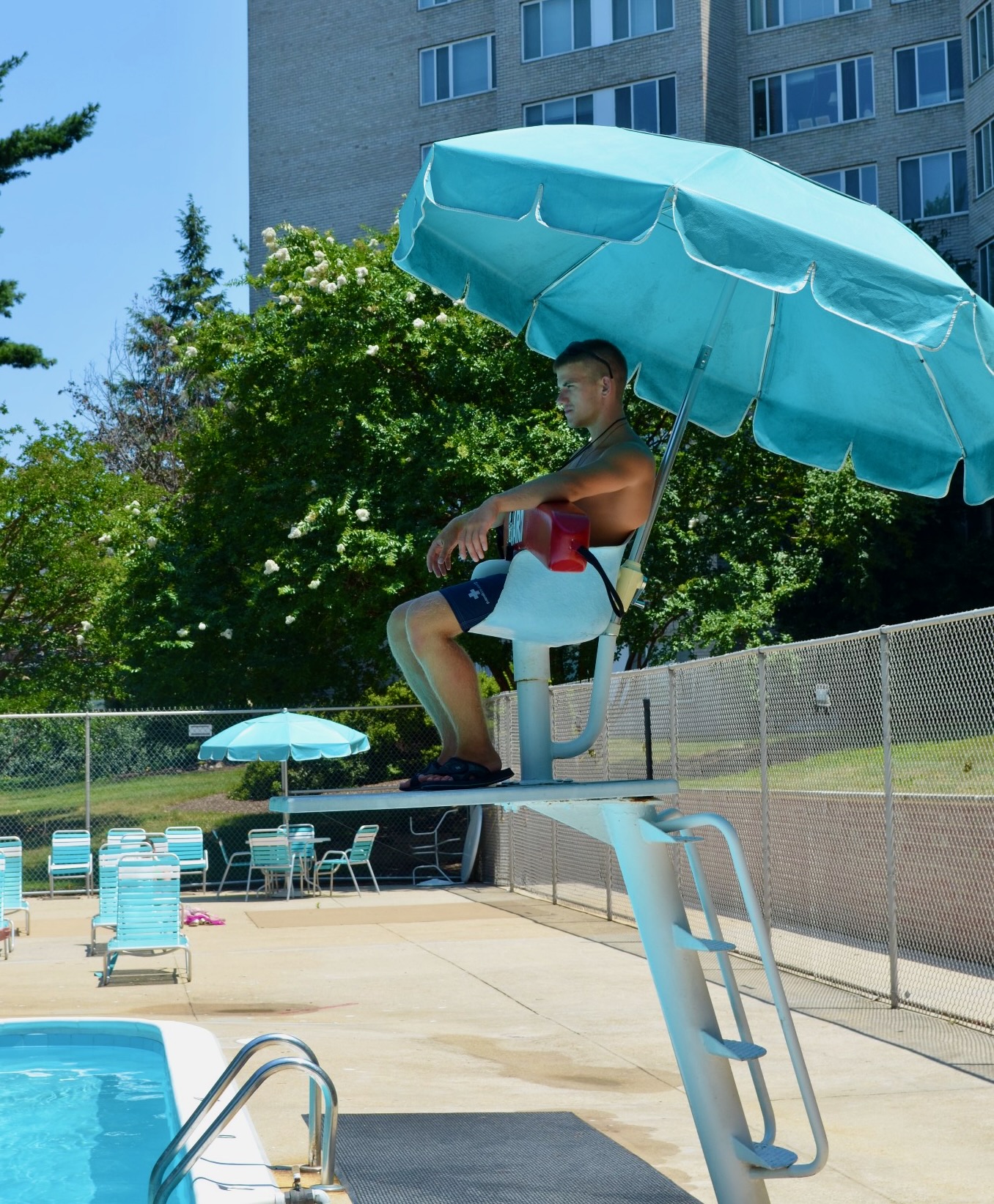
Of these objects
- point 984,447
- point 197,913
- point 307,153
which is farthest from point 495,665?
point 307,153

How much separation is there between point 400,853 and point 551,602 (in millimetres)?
19877

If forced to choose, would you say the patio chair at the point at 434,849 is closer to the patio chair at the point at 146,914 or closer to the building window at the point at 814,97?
the patio chair at the point at 146,914

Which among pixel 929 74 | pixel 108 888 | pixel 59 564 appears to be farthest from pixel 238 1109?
pixel 929 74

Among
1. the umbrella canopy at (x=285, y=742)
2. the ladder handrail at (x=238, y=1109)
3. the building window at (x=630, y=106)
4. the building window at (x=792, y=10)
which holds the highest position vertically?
the building window at (x=792, y=10)

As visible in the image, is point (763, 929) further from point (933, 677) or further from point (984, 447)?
point (933, 677)

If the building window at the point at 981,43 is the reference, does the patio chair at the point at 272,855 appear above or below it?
below

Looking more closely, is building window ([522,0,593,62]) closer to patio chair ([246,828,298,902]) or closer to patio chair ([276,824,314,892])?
patio chair ([276,824,314,892])

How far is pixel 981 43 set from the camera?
106 feet

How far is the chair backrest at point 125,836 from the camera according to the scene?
58.9ft

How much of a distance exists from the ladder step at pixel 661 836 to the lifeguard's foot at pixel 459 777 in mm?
413

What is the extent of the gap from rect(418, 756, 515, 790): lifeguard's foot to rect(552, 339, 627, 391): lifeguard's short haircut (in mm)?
1173

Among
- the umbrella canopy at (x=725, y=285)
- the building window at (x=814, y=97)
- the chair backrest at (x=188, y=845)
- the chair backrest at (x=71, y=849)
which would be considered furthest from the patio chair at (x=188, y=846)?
the building window at (x=814, y=97)

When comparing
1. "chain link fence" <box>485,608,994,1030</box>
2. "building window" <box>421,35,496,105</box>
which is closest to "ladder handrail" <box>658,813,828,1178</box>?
"chain link fence" <box>485,608,994,1030</box>

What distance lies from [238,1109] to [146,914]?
27.7ft
